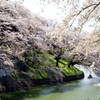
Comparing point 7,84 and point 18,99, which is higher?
point 7,84

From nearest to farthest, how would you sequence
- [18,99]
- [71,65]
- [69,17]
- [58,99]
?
[69,17] → [18,99] → [58,99] → [71,65]

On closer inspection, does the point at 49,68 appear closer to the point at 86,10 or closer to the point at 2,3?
the point at 2,3

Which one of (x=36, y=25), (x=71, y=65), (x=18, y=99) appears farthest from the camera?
(x=71, y=65)

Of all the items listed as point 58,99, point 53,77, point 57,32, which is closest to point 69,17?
point 57,32

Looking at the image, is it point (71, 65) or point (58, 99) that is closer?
point (58, 99)

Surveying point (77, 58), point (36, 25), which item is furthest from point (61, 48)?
point (36, 25)

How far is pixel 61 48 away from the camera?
55.0ft

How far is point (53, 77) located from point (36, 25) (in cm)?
571

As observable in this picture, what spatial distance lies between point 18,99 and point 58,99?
261cm

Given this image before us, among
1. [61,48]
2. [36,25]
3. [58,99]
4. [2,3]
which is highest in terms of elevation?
[2,3]

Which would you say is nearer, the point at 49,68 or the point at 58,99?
the point at 58,99

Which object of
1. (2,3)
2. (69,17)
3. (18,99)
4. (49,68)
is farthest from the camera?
(49,68)

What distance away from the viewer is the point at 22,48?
1069 centimetres

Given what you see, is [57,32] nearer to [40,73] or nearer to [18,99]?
[18,99]
